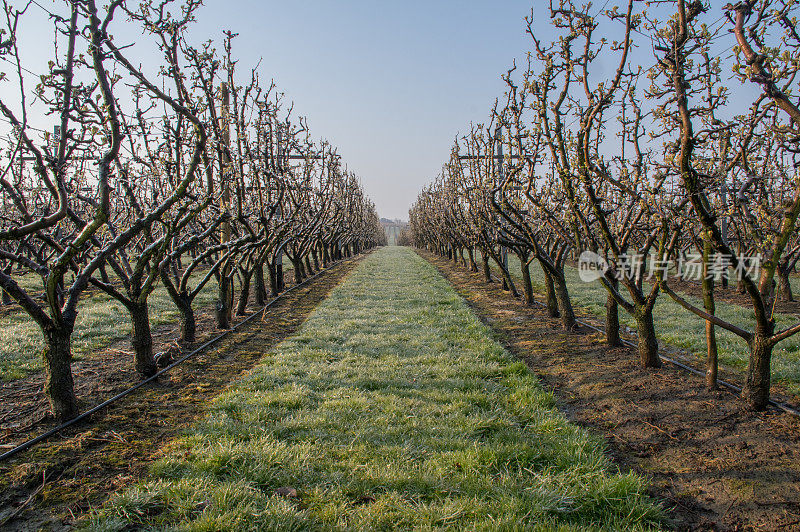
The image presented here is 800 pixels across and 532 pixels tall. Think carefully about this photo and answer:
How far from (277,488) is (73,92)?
4432 mm

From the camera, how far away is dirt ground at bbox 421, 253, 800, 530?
8.61ft

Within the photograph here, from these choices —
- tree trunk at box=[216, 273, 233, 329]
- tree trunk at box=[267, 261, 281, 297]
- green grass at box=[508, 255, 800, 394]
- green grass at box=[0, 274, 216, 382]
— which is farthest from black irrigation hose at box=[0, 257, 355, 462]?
green grass at box=[508, 255, 800, 394]

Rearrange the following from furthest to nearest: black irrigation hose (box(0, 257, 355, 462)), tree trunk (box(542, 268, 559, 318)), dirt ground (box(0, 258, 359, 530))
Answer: tree trunk (box(542, 268, 559, 318)) < black irrigation hose (box(0, 257, 355, 462)) < dirt ground (box(0, 258, 359, 530))

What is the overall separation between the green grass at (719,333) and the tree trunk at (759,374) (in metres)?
0.82

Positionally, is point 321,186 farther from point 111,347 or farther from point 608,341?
point 608,341

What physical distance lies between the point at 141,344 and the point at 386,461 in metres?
3.63

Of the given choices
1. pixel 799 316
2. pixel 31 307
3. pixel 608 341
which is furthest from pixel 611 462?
pixel 799 316

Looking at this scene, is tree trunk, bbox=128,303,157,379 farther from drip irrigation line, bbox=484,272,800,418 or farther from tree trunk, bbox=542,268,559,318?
tree trunk, bbox=542,268,559,318

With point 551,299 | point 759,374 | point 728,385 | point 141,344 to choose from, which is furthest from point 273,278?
point 759,374

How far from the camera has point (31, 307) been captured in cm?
359

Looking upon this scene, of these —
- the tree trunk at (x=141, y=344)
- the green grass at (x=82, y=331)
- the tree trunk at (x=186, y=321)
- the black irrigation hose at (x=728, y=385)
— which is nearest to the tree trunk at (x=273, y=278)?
the green grass at (x=82, y=331)

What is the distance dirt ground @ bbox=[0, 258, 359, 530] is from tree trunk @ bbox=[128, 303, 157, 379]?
147 millimetres

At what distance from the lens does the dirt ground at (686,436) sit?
262 centimetres

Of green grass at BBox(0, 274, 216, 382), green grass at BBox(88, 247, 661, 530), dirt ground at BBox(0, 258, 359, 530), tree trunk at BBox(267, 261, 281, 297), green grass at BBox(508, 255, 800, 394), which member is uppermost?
tree trunk at BBox(267, 261, 281, 297)
